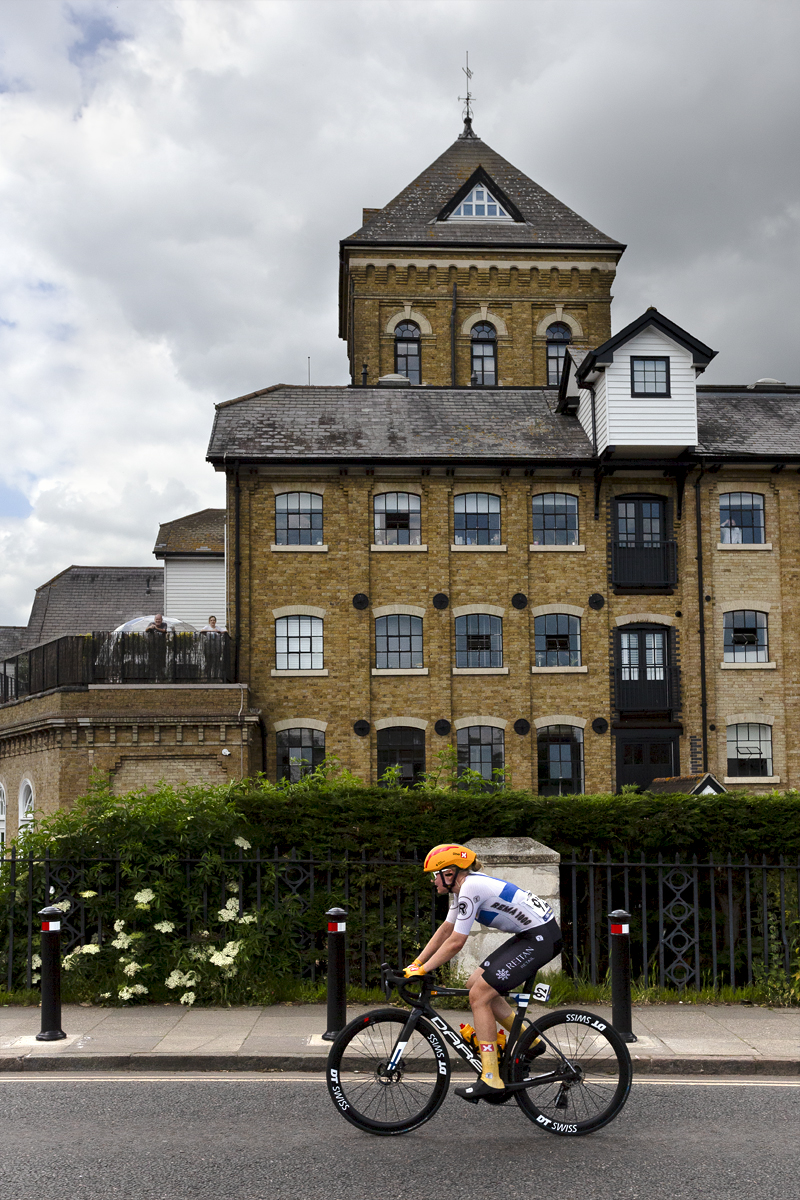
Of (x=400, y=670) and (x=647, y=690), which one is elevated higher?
(x=400, y=670)

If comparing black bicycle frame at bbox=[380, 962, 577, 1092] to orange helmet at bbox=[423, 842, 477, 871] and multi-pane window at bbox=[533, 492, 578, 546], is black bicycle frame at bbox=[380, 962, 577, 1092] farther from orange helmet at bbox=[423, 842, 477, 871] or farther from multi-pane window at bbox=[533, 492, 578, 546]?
multi-pane window at bbox=[533, 492, 578, 546]

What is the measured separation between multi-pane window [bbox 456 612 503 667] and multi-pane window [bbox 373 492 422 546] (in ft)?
7.72

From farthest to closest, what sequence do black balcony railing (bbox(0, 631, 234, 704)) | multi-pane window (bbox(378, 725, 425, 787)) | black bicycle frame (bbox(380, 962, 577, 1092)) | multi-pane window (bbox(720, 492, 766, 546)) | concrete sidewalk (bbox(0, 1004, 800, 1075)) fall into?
multi-pane window (bbox(720, 492, 766, 546)), multi-pane window (bbox(378, 725, 425, 787)), black balcony railing (bbox(0, 631, 234, 704)), concrete sidewalk (bbox(0, 1004, 800, 1075)), black bicycle frame (bbox(380, 962, 577, 1092))

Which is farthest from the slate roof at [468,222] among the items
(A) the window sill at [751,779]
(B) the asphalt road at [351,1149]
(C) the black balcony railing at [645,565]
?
(B) the asphalt road at [351,1149]

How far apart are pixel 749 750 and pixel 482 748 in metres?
6.62

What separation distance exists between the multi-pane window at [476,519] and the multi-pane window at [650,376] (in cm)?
444

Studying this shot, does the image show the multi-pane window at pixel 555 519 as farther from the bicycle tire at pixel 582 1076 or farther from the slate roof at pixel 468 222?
the bicycle tire at pixel 582 1076

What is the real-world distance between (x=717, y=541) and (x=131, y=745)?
49.4 ft

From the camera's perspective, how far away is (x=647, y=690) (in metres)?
26.2

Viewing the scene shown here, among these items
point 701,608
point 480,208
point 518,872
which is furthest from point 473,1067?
point 480,208

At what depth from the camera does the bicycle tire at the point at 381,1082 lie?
20.0 feet

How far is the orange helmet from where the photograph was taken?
623 centimetres

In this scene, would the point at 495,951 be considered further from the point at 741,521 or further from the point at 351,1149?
the point at 741,521

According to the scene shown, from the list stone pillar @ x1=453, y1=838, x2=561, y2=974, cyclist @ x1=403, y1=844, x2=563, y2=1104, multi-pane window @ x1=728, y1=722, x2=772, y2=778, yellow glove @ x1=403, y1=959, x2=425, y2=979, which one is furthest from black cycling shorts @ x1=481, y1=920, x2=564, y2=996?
multi-pane window @ x1=728, y1=722, x2=772, y2=778
